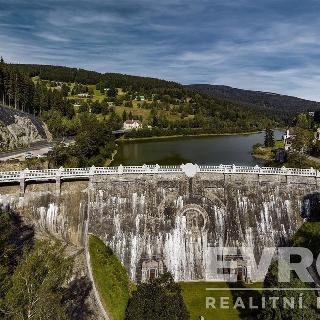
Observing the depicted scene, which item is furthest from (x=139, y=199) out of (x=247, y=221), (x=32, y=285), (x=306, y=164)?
(x=306, y=164)

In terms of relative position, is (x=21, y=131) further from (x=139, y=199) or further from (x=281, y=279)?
(x=281, y=279)

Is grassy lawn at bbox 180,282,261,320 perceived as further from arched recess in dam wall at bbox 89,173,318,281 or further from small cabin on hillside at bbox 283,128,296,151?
Answer: small cabin on hillside at bbox 283,128,296,151

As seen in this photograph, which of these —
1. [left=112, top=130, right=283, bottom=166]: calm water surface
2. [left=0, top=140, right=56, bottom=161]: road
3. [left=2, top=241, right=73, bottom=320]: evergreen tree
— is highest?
[left=0, top=140, right=56, bottom=161]: road

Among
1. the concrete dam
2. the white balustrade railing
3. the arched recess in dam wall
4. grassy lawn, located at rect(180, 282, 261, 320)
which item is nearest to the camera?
grassy lawn, located at rect(180, 282, 261, 320)

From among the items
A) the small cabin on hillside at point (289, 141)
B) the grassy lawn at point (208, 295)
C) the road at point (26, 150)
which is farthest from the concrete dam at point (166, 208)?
the small cabin on hillside at point (289, 141)

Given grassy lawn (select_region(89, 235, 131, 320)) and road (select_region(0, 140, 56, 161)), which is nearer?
grassy lawn (select_region(89, 235, 131, 320))

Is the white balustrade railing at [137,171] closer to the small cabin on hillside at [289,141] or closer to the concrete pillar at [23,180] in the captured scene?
the concrete pillar at [23,180]

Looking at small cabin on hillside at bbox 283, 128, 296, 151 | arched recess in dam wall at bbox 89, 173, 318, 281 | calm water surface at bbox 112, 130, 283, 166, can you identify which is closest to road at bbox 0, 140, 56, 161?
calm water surface at bbox 112, 130, 283, 166

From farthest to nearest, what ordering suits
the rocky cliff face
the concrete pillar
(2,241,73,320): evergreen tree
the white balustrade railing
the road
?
1. the rocky cliff face
2. the road
3. the white balustrade railing
4. the concrete pillar
5. (2,241,73,320): evergreen tree
